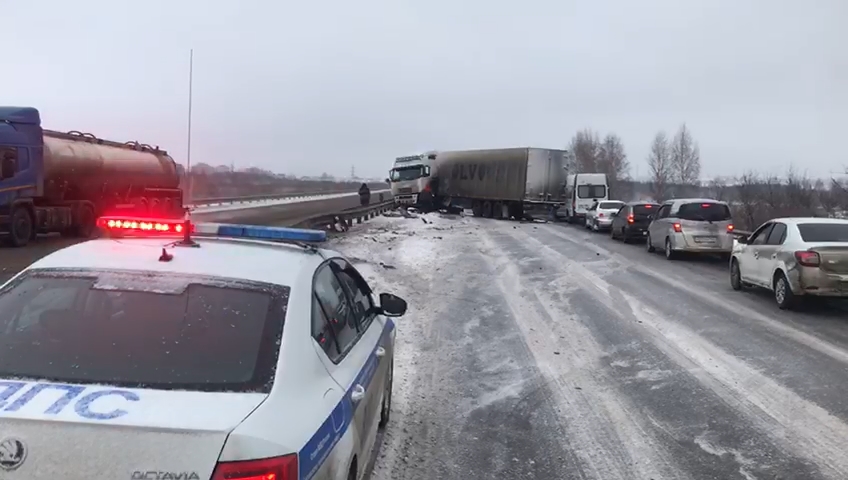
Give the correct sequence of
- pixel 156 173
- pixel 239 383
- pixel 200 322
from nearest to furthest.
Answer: pixel 239 383 < pixel 200 322 < pixel 156 173

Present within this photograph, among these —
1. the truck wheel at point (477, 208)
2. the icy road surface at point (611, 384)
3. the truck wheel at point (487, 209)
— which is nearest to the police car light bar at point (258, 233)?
the icy road surface at point (611, 384)

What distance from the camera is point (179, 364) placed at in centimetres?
305

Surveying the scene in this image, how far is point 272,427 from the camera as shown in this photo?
2.65m

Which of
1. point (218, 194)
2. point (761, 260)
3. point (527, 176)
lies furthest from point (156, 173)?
point (218, 194)

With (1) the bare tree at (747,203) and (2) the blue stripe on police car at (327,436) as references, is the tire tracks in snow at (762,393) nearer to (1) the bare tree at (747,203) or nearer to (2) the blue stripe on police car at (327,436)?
(2) the blue stripe on police car at (327,436)

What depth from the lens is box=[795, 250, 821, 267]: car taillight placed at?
1133cm

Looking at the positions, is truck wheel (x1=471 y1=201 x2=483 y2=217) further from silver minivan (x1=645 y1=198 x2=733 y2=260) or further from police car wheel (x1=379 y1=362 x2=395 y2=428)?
police car wheel (x1=379 y1=362 x2=395 y2=428)

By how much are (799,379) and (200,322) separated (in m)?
6.47

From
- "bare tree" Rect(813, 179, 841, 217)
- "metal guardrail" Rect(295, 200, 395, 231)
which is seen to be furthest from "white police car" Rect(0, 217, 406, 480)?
"bare tree" Rect(813, 179, 841, 217)

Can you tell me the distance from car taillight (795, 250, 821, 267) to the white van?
25786 mm

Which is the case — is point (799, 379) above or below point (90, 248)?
below

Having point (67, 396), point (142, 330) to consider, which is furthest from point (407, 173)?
point (67, 396)

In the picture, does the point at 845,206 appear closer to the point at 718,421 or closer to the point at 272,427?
the point at 718,421

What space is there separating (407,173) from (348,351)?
44955 mm
